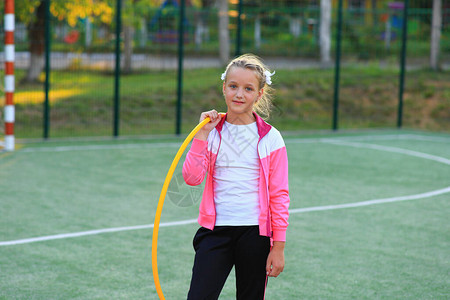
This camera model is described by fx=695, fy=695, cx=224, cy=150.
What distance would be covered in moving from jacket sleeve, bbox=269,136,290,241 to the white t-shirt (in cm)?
7

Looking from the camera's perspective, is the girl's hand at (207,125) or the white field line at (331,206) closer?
the girl's hand at (207,125)

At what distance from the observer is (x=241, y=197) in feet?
10.0

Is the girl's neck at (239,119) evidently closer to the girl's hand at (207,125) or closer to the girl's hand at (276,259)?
the girl's hand at (207,125)

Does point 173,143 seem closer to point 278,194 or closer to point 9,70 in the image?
point 9,70

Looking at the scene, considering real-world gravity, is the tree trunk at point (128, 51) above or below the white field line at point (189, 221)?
above

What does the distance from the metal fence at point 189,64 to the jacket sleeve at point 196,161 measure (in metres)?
8.51

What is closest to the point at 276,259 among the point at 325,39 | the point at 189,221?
the point at 189,221

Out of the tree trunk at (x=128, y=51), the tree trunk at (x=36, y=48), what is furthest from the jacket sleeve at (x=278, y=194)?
the tree trunk at (x=128, y=51)

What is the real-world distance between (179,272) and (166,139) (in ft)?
23.4

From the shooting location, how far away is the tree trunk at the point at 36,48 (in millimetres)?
11281

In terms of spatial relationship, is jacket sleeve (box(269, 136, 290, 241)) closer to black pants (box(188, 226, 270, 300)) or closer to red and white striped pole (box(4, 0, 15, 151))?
black pants (box(188, 226, 270, 300))

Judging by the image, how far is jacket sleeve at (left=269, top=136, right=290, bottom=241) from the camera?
301 cm

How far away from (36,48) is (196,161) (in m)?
8.95

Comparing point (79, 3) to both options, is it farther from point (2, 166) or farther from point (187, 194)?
point (187, 194)
